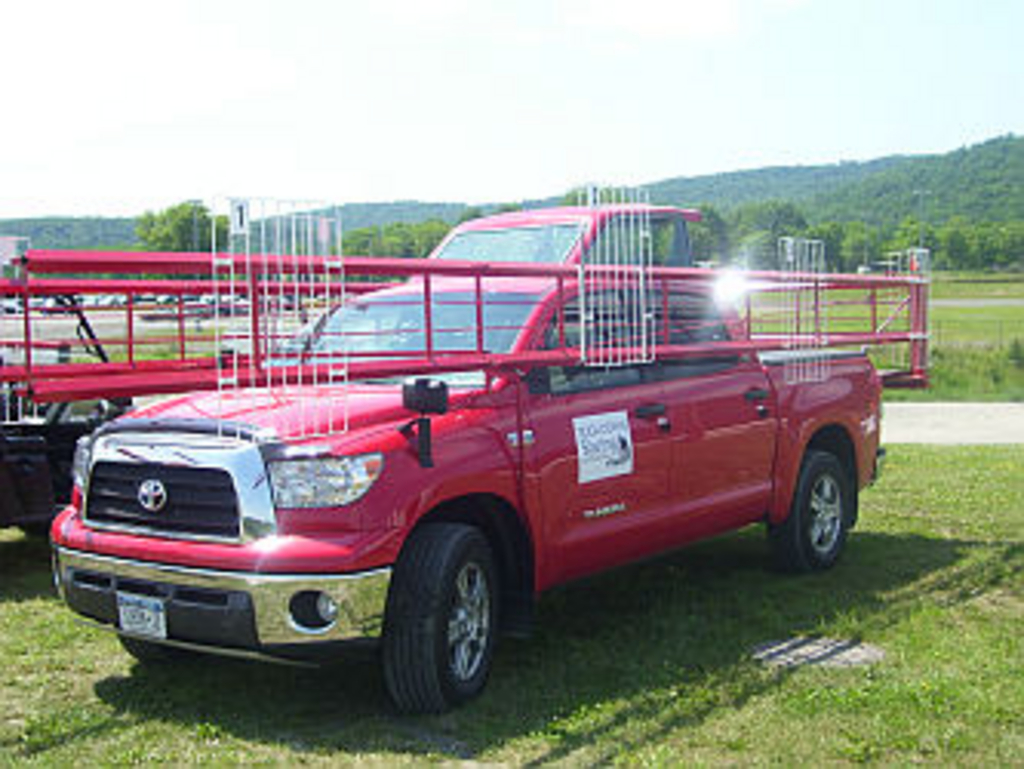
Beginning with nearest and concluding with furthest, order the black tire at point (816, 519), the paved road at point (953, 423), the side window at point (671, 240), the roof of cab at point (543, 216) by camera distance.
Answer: the roof of cab at point (543, 216) < the black tire at point (816, 519) < the side window at point (671, 240) < the paved road at point (953, 423)

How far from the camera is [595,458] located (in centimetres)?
591

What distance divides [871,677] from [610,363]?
1.93 meters

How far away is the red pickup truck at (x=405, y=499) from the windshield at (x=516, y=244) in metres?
0.93

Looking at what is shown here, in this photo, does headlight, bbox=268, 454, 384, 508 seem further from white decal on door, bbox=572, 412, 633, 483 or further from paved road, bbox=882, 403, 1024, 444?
paved road, bbox=882, 403, 1024, 444

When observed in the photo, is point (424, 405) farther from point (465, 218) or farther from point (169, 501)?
point (465, 218)

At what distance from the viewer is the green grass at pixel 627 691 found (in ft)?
15.4

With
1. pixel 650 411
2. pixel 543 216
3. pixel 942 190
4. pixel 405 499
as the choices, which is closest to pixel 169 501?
pixel 405 499

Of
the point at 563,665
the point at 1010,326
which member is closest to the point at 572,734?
the point at 563,665

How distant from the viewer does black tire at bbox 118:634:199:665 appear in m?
5.64

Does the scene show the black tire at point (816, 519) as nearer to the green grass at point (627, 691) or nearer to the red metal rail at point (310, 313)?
the green grass at point (627, 691)

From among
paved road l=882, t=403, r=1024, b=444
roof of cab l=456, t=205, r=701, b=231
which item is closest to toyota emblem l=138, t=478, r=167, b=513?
roof of cab l=456, t=205, r=701, b=231

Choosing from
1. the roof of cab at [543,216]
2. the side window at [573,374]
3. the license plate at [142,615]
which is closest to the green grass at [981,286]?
the roof of cab at [543,216]

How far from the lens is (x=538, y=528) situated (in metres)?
5.57

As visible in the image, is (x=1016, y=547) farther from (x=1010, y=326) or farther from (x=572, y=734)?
(x=1010, y=326)
